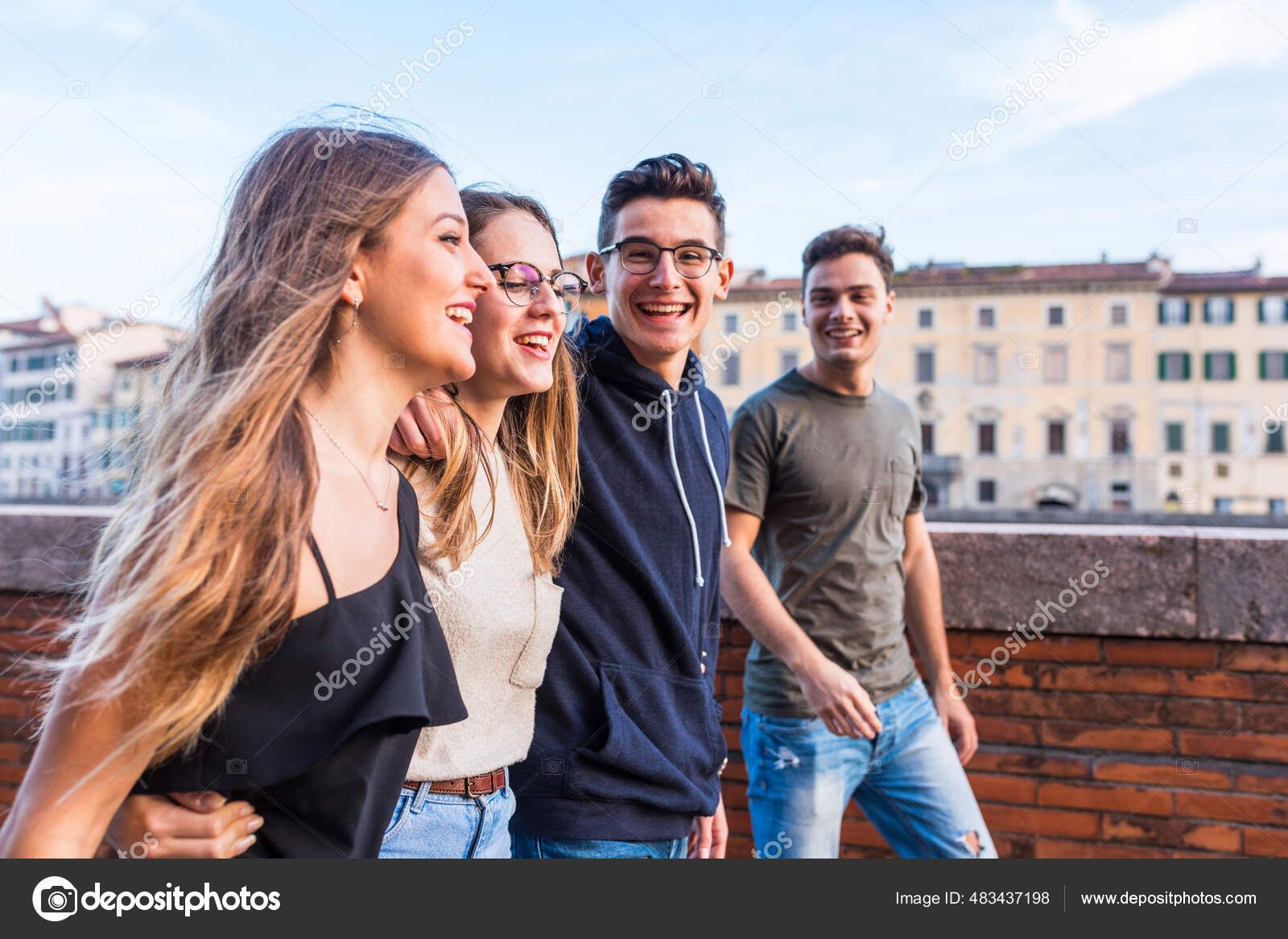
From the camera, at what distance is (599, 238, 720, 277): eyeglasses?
→ 8.11ft

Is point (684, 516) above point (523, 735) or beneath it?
above

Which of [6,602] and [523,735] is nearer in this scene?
[523,735]

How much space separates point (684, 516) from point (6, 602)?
10.4ft

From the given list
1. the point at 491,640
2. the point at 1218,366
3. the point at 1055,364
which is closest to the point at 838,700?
the point at 491,640

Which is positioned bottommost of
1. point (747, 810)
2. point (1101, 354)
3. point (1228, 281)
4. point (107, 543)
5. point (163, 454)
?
point (747, 810)

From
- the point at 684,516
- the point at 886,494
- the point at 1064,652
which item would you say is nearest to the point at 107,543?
the point at 684,516

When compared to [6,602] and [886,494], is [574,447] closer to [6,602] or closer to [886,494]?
[886,494]

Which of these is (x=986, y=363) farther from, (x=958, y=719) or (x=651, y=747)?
(x=651, y=747)

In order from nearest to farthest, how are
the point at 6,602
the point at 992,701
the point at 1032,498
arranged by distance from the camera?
the point at 992,701, the point at 6,602, the point at 1032,498

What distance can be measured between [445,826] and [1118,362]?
6882 centimetres

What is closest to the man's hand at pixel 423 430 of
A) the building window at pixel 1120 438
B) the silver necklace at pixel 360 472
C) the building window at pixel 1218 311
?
the silver necklace at pixel 360 472

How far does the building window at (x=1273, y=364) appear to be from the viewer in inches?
2336

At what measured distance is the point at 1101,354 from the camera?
63.2 metres

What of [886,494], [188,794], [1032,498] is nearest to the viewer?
[188,794]
